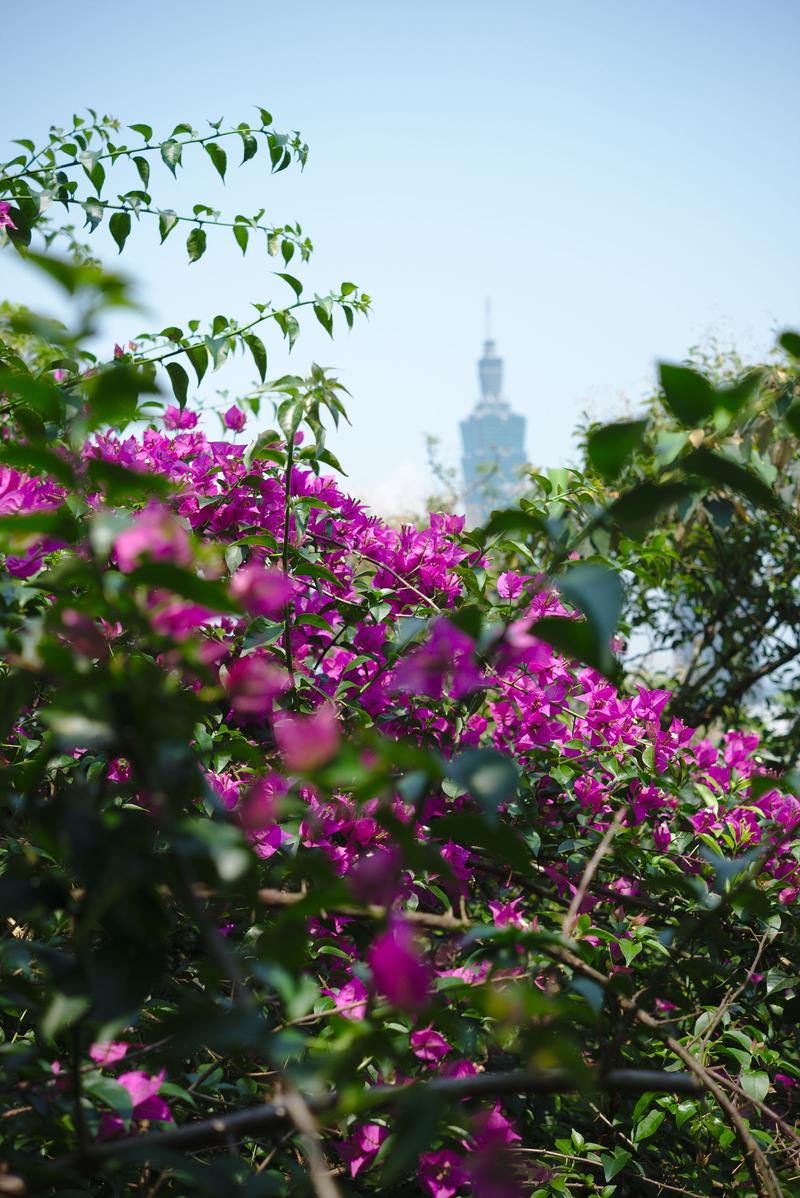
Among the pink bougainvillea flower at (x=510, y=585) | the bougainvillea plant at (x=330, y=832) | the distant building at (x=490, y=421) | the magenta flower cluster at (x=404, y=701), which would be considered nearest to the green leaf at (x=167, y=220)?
the bougainvillea plant at (x=330, y=832)

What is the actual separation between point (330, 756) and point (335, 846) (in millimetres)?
767

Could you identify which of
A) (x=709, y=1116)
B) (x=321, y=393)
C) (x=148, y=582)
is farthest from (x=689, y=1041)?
(x=148, y=582)

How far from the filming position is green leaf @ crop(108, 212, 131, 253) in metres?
1.77

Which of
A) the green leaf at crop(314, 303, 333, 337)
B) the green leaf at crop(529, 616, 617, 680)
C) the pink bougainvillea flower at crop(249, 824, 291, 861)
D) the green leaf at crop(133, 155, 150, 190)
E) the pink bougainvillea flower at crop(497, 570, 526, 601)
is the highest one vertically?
the green leaf at crop(133, 155, 150, 190)

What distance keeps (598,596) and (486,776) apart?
5.3 inches

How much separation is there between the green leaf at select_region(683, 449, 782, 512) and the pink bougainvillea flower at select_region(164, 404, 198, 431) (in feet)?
4.47

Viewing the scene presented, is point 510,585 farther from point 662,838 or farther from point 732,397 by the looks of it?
point 732,397

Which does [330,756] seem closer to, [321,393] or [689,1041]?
[321,393]

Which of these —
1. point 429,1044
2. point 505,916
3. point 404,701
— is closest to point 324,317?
point 404,701

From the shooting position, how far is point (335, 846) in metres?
1.25

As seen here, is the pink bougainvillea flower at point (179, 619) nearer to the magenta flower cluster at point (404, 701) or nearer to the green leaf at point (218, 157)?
the magenta flower cluster at point (404, 701)

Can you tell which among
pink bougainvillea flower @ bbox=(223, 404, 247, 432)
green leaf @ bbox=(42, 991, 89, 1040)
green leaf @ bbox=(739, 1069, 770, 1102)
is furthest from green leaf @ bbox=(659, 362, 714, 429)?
pink bougainvillea flower @ bbox=(223, 404, 247, 432)

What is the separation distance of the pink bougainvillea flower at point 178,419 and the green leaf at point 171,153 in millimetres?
429

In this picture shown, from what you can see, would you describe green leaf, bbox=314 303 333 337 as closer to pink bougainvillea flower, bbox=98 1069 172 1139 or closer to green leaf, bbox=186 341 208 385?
Answer: green leaf, bbox=186 341 208 385
